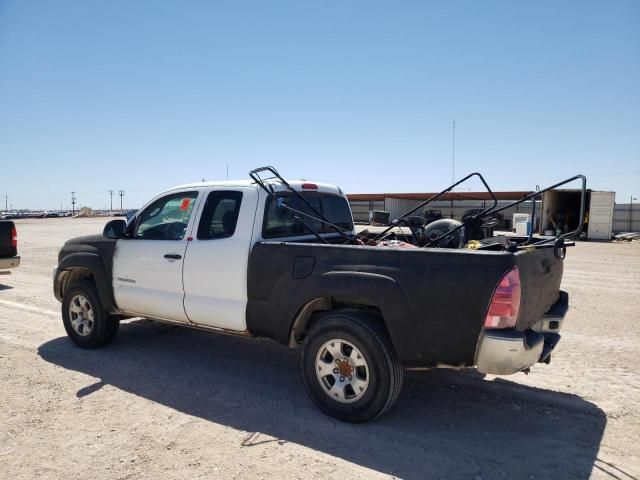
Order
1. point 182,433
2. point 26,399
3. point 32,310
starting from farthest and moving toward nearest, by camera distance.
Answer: point 32,310 < point 26,399 < point 182,433

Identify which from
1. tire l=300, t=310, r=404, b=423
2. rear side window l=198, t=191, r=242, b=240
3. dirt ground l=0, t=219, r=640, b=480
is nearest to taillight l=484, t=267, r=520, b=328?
tire l=300, t=310, r=404, b=423

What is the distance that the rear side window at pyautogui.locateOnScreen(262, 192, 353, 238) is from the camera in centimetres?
480

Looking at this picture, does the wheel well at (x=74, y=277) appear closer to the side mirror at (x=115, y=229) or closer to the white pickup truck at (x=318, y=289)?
the white pickup truck at (x=318, y=289)

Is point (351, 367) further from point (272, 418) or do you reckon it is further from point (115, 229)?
point (115, 229)

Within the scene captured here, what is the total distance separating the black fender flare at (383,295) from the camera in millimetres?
3662

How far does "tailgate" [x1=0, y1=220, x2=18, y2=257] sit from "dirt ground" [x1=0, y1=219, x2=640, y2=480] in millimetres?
4683

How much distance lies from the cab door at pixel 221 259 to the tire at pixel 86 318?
4.77 feet

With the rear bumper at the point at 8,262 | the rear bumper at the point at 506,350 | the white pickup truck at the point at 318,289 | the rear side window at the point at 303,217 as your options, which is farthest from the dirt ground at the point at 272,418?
the rear bumper at the point at 8,262

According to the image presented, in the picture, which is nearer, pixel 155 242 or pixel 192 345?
pixel 155 242

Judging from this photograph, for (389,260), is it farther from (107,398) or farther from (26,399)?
(26,399)

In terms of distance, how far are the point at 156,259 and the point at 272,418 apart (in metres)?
2.17

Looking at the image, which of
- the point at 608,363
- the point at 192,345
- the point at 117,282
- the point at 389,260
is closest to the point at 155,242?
the point at 117,282

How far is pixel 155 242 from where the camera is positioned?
207 inches

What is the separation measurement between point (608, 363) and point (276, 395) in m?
3.61
